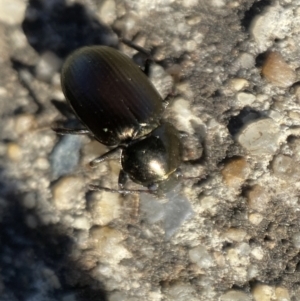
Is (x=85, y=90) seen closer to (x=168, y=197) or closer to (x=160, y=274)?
(x=168, y=197)

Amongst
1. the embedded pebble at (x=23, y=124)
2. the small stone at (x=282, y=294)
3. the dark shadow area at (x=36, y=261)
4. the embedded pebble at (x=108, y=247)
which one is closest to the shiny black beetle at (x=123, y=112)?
the embedded pebble at (x=23, y=124)

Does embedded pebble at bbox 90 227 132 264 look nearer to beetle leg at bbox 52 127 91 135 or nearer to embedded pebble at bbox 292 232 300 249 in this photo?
beetle leg at bbox 52 127 91 135

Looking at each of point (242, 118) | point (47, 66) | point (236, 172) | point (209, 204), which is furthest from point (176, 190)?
point (47, 66)

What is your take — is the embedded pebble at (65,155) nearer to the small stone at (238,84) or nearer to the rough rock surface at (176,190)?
the rough rock surface at (176,190)

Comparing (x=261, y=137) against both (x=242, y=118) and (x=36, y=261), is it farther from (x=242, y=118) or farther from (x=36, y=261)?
(x=36, y=261)

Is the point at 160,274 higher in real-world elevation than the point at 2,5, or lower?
lower

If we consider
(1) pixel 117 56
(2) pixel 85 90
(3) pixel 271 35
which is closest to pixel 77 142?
(2) pixel 85 90
